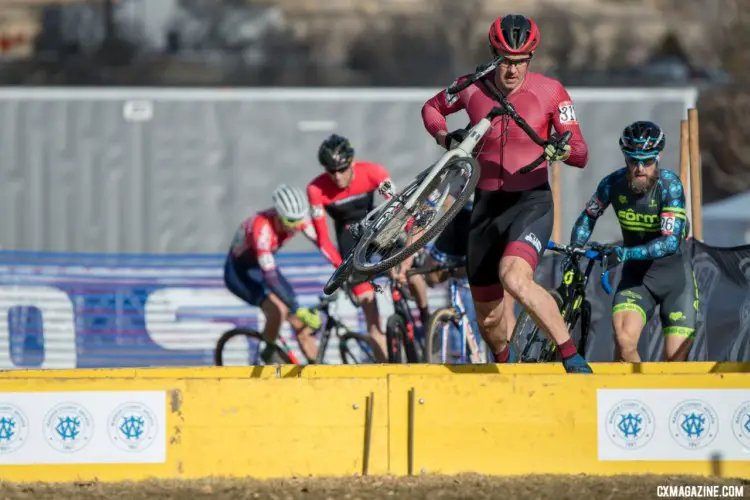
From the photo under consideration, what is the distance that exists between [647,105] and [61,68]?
8.23m

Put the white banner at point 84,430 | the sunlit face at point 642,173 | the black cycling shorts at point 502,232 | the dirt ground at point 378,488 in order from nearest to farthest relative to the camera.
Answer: the dirt ground at point 378,488 → the white banner at point 84,430 → the black cycling shorts at point 502,232 → the sunlit face at point 642,173

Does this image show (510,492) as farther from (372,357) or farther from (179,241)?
(179,241)

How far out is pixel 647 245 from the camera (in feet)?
31.3

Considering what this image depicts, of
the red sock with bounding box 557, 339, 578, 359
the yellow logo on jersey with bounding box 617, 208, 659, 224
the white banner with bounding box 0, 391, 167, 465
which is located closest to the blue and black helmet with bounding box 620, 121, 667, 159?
the yellow logo on jersey with bounding box 617, 208, 659, 224

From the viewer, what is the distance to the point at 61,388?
807cm

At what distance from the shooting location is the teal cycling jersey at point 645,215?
955 cm

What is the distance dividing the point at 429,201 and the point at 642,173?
66.7 inches

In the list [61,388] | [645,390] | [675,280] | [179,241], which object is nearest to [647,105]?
[179,241]

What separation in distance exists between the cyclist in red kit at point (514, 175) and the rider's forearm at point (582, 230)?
3.01 ft

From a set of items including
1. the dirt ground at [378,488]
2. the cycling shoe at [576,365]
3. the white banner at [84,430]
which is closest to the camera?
the dirt ground at [378,488]

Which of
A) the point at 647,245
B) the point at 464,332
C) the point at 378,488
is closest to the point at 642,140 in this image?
the point at 647,245

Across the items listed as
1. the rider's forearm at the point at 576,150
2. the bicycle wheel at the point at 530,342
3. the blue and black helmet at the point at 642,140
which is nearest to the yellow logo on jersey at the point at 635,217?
the blue and black helmet at the point at 642,140

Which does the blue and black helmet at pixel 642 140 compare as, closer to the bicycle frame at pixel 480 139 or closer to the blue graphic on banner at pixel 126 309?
the bicycle frame at pixel 480 139

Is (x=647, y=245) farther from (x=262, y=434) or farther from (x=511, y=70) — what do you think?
(x=262, y=434)
